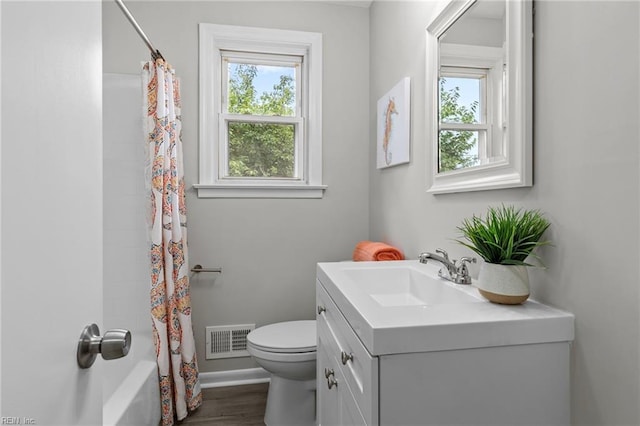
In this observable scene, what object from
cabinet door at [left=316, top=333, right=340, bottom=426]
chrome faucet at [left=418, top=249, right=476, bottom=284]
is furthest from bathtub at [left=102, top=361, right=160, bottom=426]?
chrome faucet at [left=418, top=249, right=476, bottom=284]

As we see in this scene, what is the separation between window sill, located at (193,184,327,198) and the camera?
2201 mm

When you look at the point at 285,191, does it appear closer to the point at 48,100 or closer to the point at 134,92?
the point at 134,92

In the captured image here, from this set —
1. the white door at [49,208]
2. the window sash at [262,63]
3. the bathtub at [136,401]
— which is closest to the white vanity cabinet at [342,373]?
the white door at [49,208]

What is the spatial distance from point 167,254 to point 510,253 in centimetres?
159

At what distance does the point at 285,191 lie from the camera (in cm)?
230

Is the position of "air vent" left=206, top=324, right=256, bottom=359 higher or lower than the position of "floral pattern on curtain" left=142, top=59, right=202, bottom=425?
lower

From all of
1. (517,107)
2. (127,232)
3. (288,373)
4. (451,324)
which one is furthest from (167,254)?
(517,107)

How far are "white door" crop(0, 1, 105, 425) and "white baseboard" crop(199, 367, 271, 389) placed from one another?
1.70m

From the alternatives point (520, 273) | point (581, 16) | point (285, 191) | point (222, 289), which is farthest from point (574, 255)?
point (222, 289)

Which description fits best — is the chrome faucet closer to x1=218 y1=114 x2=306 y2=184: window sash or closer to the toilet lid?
the toilet lid

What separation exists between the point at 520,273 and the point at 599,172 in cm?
29

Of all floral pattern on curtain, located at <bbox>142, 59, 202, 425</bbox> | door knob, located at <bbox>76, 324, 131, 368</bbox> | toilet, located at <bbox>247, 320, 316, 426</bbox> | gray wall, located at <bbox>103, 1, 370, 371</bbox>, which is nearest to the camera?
door knob, located at <bbox>76, 324, 131, 368</bbox>

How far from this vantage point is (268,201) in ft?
7.52

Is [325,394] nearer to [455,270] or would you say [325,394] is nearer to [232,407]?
[455,270]
